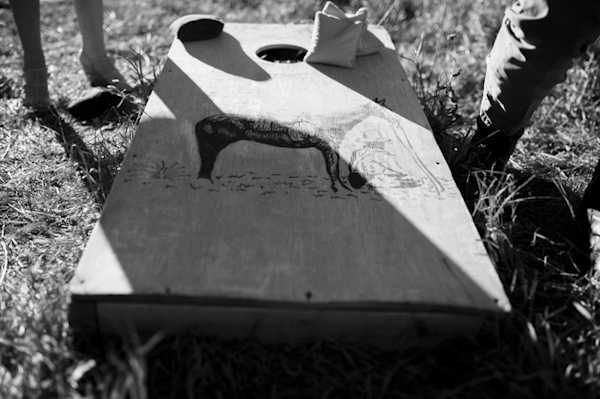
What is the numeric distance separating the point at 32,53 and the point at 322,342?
2.18m

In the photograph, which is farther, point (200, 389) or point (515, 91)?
point (515, 91)

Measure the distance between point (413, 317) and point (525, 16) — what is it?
46.9 inches

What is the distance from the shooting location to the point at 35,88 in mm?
2936

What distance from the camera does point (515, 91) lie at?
7.25 ft

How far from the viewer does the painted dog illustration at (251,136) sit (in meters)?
2.10

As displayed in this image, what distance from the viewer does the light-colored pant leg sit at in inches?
78.1

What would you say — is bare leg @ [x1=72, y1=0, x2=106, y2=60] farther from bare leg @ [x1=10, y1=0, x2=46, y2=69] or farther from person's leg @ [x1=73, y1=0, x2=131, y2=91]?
bare leg @ [x1=10, y1=0, x2=46, y2=69]

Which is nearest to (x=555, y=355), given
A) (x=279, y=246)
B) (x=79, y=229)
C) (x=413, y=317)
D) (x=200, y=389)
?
(x=413, y=317)

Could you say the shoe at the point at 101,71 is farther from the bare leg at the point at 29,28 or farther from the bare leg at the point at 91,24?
the bare leg at the point at 29,28

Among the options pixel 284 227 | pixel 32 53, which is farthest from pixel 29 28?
pixel 284 227

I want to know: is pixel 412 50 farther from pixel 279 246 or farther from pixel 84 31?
pixel 279 246

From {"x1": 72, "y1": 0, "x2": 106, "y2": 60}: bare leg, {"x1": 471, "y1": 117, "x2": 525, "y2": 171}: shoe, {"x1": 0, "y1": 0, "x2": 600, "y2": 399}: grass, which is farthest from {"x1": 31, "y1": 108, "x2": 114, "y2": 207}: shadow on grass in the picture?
{"x1": 471, "y1": 117, "x2": 525, "y2": 171}: shoe

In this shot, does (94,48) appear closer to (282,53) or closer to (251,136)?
(282,53)


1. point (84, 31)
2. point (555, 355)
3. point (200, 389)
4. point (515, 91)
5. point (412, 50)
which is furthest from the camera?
point (412, 50)
